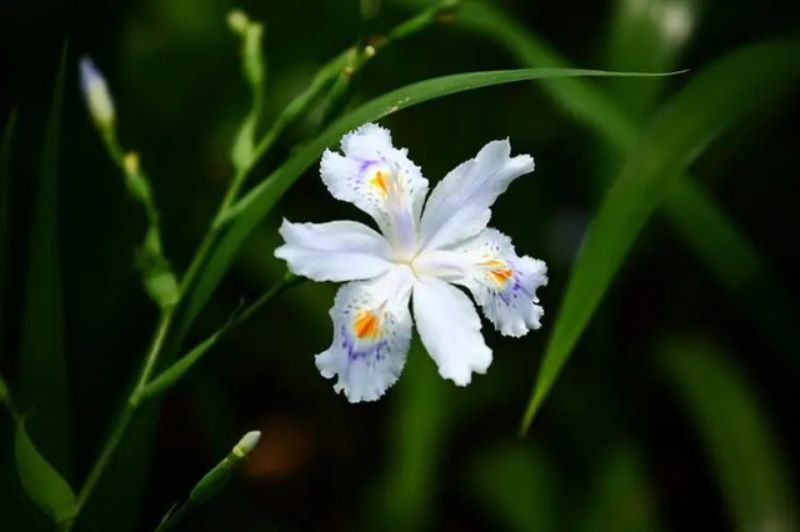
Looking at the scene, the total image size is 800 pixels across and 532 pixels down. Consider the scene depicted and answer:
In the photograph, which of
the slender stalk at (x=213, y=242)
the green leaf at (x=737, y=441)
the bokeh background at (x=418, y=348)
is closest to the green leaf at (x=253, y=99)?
the slender stalk at (x=213, y=242)

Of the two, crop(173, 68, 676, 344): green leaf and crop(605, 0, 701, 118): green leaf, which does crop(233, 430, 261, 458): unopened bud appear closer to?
crop(173, 68, 676, 344): green leaf

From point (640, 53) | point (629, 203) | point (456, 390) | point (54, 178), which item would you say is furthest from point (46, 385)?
point (640, 53)

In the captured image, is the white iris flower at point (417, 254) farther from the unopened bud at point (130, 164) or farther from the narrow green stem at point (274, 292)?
the unopened bud at point (130, 164)

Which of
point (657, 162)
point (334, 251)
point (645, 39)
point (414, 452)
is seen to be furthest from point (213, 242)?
point (645, 39)

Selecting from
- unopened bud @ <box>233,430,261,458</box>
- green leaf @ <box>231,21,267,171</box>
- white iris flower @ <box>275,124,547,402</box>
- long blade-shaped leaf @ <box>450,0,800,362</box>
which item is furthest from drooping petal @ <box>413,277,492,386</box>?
long blade-shaped leaf @ <box>450,0,800,362</box>

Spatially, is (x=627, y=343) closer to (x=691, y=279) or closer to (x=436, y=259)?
(x=691, y=279)
